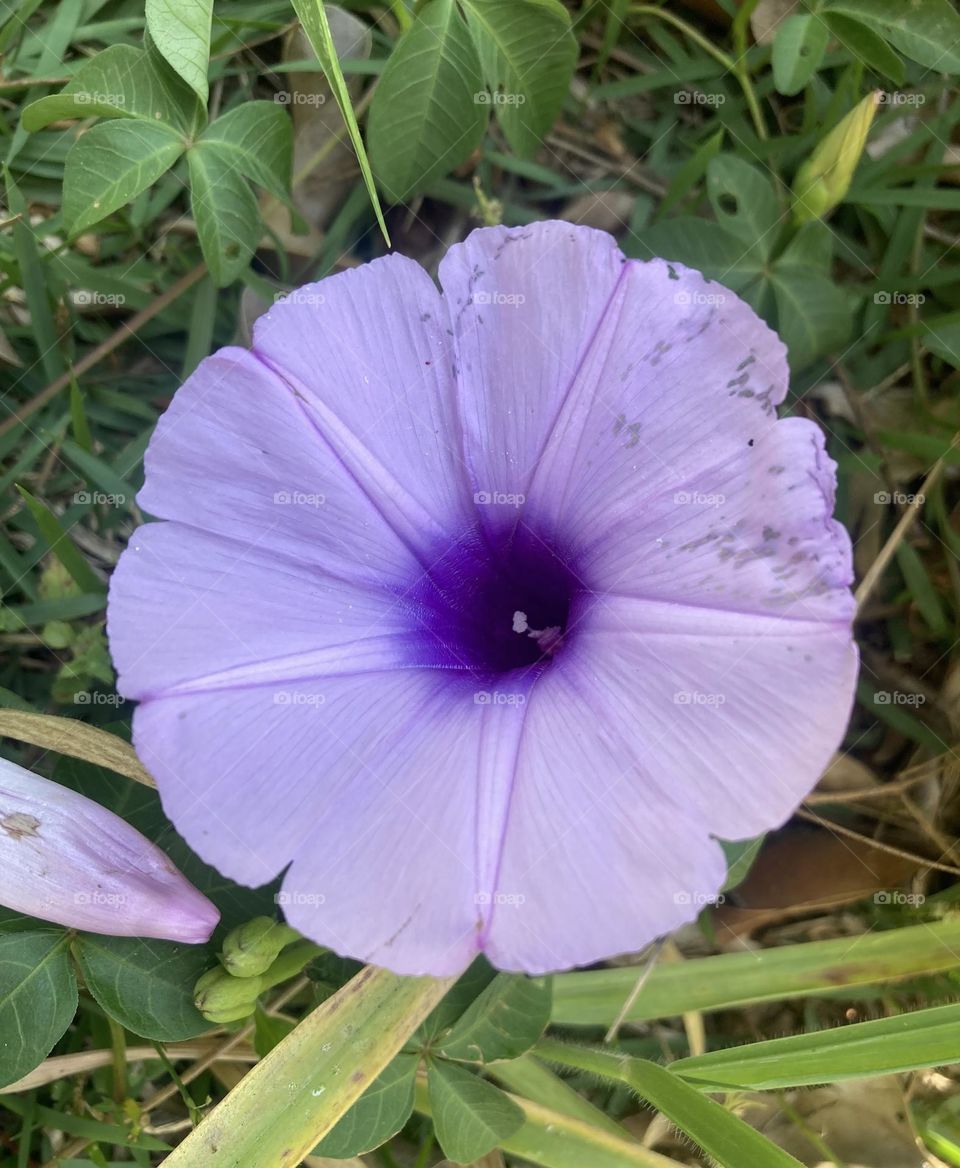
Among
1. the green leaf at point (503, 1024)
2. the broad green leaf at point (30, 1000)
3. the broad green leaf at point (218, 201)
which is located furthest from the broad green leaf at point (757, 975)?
the broad green leaf at point (218, 201)

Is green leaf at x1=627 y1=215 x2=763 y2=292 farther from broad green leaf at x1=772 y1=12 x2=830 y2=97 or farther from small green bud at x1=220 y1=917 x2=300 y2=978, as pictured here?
small green bud at x1=220 y1=917 x2=300 y2=978

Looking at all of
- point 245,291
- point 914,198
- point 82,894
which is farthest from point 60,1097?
point 914,198

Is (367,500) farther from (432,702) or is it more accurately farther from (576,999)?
(576,999)

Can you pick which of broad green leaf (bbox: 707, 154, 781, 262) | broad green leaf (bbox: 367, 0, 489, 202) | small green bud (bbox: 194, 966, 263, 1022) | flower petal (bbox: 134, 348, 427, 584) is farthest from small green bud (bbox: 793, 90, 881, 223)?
small green bud (bbox: 194, 966, 263, 1022)

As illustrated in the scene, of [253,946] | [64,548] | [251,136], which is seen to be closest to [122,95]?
[251,136]

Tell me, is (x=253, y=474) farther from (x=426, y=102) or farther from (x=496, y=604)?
(x=426, y=102)

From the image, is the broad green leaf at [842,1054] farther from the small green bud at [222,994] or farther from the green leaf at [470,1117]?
the small green bud at [222,994]
